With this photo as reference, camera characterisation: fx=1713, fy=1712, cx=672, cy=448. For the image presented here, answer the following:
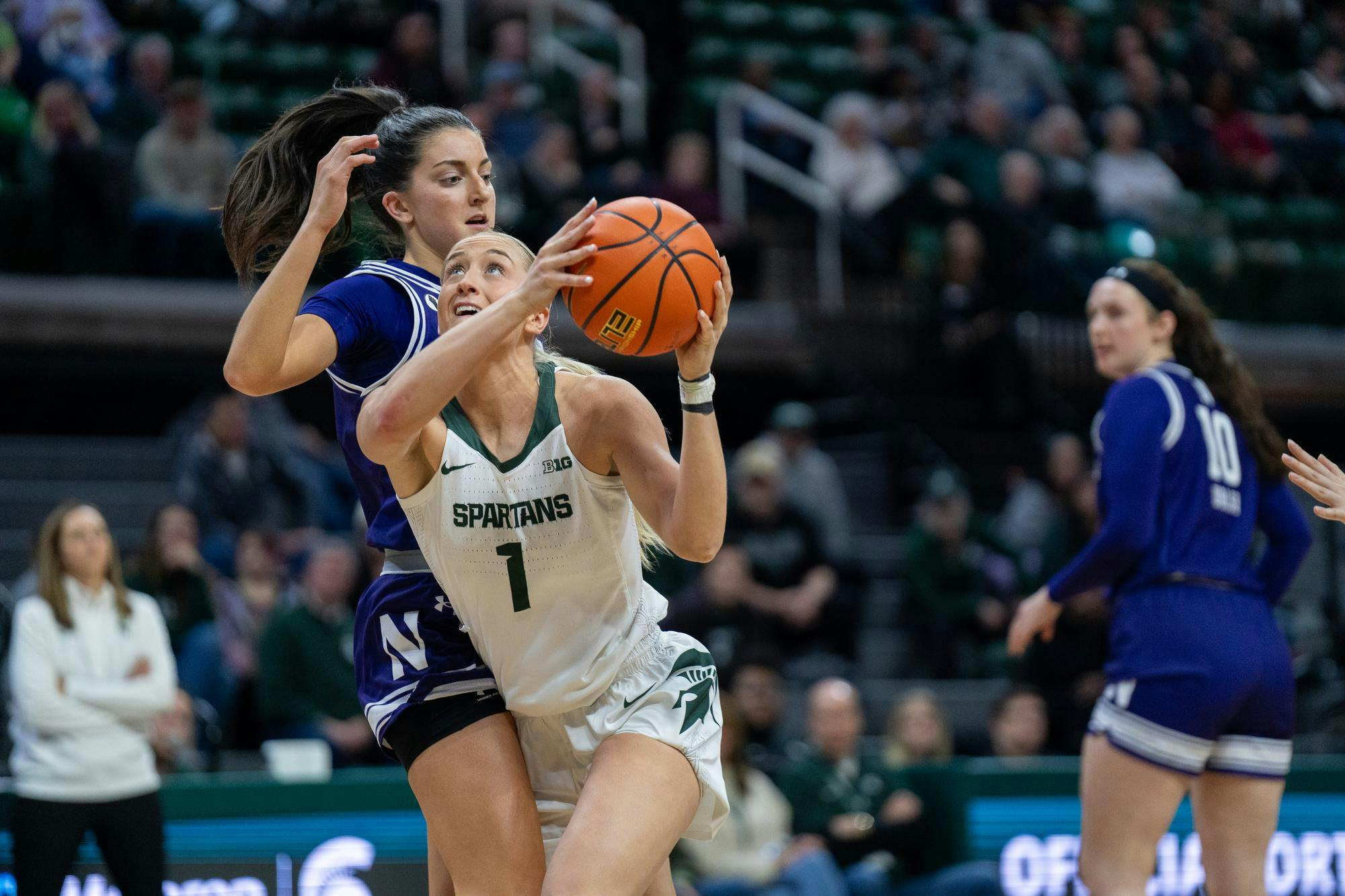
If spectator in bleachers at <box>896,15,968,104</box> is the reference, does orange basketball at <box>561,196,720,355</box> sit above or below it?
below

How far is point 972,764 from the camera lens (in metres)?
7.77

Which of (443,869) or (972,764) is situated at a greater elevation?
(443,869)

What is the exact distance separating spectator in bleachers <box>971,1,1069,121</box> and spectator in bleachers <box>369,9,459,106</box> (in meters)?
5.45

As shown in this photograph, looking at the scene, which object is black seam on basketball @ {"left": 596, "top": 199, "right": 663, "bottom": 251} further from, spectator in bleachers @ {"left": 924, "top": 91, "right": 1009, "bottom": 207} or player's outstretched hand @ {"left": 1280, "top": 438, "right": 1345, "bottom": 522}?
spectator in bleachers @ {"left": 924, "top": 91, "right": 1009, "bottom": 207}

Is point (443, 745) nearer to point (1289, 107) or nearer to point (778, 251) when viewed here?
point (778, 251)

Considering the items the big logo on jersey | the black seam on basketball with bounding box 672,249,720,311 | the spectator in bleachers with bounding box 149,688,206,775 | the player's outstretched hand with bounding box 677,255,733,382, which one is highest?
the black seam on basketball with bounding box 672,249,720,311

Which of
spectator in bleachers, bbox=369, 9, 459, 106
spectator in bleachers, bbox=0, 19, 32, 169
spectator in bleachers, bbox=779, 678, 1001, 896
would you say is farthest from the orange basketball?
spectator in bleachers, bbox=0, 19, 32, 169

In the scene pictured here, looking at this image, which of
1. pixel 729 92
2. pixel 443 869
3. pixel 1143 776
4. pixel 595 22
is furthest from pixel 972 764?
pixel 595 22

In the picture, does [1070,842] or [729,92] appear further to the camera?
[729,92]

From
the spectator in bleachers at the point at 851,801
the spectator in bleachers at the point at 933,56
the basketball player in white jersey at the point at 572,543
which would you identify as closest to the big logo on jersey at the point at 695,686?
the basketball player in white jersey at the point at 572,543

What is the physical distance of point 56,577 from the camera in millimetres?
6621

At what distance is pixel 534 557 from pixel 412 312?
69 cm

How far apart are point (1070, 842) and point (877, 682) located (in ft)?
10.9

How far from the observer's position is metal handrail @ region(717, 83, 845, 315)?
1334 centimetres
